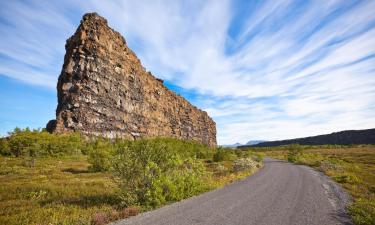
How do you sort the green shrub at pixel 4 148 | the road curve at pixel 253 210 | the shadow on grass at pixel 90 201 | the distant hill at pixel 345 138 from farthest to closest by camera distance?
1. the distant hill at pixel 345 138
2. the green shrub at pixel 4 148
3. the shadow on grass at pixel 90 201
4. the road curve at pixel 253 210

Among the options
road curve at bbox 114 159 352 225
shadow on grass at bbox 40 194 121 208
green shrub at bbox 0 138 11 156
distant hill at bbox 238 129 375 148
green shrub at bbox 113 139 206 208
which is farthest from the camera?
distant hill at bbox 238 129 375 148

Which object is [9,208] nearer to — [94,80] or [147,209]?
[147,209]

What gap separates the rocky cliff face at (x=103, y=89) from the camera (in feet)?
206

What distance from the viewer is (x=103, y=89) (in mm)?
70688

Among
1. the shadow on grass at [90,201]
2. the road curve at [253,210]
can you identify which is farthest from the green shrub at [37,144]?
the road curve at [253,210]

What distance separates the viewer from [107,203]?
12664 millimetres

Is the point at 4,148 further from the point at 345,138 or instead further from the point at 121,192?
the point at 345,138

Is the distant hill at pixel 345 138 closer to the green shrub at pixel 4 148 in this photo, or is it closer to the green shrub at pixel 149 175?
the green shrub at pixel 149 175

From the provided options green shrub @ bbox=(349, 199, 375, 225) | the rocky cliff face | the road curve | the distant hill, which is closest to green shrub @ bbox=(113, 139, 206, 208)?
the road curve

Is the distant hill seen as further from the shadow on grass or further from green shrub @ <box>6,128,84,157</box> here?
the shadow on grass

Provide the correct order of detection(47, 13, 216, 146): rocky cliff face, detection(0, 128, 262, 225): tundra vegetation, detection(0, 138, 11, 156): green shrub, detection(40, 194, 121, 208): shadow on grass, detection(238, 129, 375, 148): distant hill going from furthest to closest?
1. detection(238, 129, 375, 148): distant hill
2. detection(47, 13, 216, 146): rocky cliff face
3. detection(0, 138, 11, 156): green shrub
4. detection(40, 194, 121, 208): shadow on grass
5. detection(0, 128, 262, 225): tundra vegetation

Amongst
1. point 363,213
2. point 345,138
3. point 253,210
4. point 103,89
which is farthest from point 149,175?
point 345,138

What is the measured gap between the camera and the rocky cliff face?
62938mm

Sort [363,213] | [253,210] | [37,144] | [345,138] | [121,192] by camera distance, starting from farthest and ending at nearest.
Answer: [345,138] → [37,144] → [121,192] → [253,210] → [363,213]
